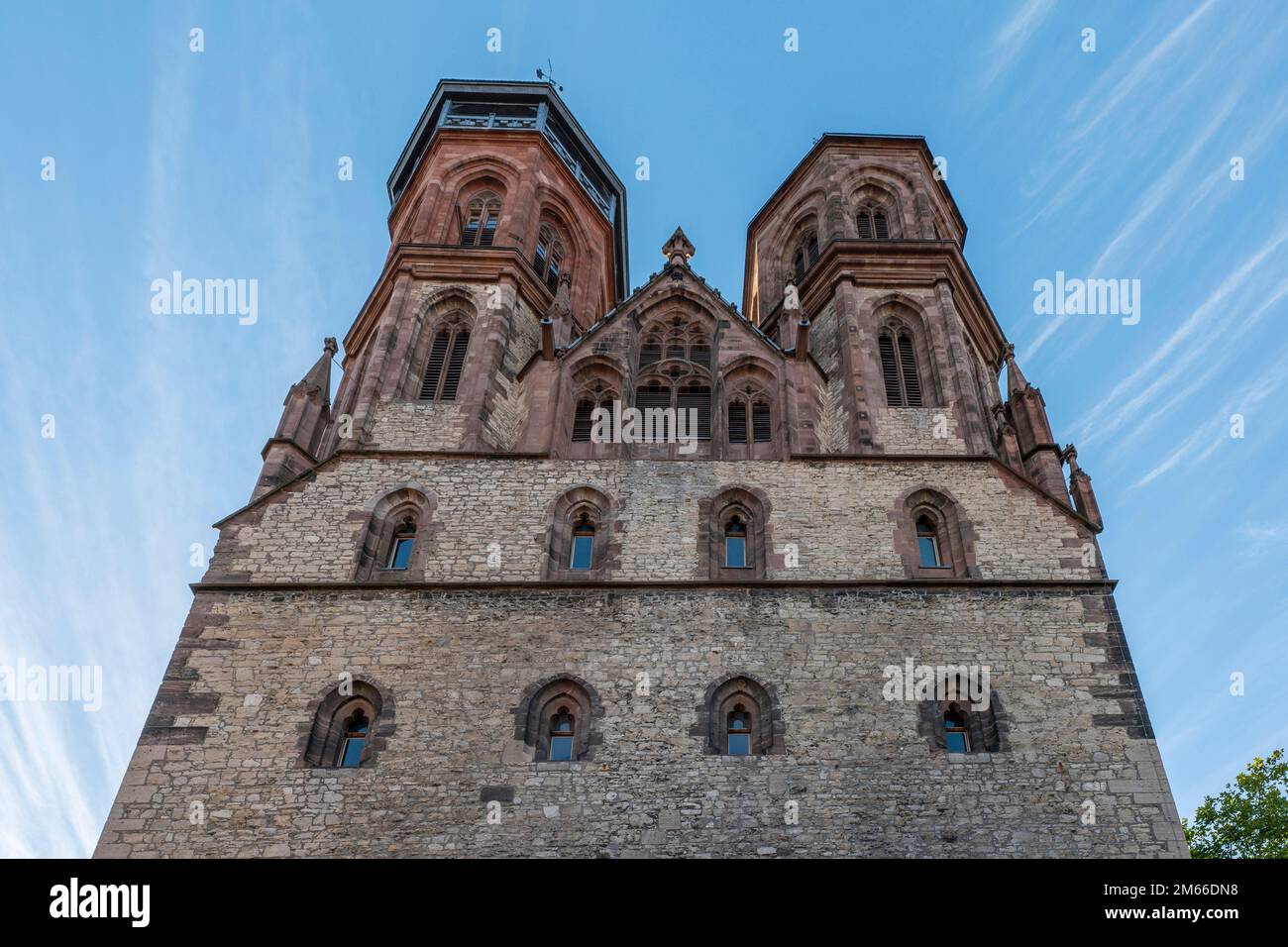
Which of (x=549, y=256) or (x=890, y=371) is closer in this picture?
(x=890, y=371)

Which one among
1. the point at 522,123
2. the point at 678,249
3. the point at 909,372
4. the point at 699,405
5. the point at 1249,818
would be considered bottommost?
the point at 1249,818

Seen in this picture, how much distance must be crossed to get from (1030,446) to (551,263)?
12.1 meters

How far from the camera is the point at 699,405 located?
2002 cm

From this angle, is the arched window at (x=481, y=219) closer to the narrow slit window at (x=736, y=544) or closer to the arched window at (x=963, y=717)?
the narrow slit window at (x=736, y=544)

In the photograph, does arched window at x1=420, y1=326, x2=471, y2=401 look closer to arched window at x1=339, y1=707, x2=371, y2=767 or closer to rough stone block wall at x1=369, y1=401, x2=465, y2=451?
rough stone block wall at x1=369, y1=401, x2=465, y2=451

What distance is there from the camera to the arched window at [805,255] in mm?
26062

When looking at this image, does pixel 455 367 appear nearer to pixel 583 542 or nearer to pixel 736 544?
pixel 583 542

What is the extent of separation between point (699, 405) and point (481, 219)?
881 centimetres

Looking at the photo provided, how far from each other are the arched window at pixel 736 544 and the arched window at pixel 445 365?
581 centimetres

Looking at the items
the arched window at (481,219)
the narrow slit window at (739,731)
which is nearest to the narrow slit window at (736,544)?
the narrow slit window at (739,731)

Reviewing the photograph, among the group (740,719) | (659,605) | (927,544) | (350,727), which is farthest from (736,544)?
(350,727)

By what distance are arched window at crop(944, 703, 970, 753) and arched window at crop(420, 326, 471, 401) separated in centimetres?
1000
